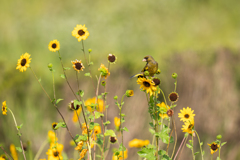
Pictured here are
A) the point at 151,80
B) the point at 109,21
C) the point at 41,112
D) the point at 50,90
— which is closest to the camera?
the point at 151,80

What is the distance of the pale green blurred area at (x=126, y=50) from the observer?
1.92 m

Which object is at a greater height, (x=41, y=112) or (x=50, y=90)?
(x=50, y=90)

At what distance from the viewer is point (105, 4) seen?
5371 mm

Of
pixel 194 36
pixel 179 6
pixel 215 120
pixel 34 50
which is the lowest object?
pixel 215 120

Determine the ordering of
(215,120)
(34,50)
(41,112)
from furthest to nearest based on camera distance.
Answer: (34,50) → (41,112) → (215,120)

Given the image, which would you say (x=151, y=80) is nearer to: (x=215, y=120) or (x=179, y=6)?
(x=215, y=120)

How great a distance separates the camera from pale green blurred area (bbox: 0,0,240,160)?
6.31 ft

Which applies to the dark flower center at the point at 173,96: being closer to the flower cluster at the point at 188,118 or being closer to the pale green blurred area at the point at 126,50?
the flower cluster at the point at 188,118

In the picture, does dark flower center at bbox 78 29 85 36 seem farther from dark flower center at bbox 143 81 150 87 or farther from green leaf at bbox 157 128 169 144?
green leaf at bbox 157 128 169 144

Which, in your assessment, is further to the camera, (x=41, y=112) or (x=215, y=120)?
(x=41, y=112)

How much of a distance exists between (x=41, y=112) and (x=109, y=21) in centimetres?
319

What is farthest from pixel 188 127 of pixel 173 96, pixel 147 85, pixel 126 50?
pixel 126 50

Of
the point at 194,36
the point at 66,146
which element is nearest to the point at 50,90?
the point at 66,146

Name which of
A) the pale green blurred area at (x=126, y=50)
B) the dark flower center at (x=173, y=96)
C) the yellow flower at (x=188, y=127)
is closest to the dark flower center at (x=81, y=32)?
the dark flower center at (x=173, y=96)
